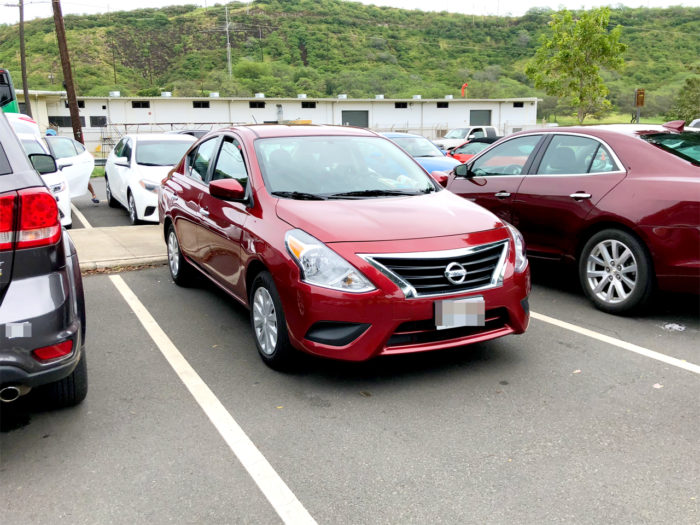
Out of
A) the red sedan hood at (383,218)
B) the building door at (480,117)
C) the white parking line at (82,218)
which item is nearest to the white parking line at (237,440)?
the red sedan hood at (383,218)

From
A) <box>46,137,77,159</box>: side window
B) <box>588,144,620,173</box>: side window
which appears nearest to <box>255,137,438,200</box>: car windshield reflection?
<box>588,144,620,173</box>: side window

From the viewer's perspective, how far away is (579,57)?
2948 centimetres

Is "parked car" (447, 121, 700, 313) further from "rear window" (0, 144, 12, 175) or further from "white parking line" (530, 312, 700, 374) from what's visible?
"rear window" (0, 144, 12, 175)

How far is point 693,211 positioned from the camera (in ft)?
15.0

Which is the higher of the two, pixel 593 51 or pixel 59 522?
pixel 593 51

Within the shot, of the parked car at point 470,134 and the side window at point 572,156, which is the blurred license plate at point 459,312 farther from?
the parked car at point 470,134

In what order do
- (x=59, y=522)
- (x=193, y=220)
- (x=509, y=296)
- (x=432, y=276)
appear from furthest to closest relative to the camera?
(x=193, y=220)
(x=509, y=296)
(x=432, y=276)
(x=59, y=522)

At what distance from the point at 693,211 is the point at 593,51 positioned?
91.9 ft

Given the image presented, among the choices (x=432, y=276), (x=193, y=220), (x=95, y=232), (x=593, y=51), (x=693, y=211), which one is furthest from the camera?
(x=593, y=51)

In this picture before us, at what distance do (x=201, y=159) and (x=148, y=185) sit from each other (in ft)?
14.9

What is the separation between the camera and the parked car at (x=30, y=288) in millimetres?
2717

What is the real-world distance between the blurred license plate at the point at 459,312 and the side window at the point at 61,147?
10499 mm

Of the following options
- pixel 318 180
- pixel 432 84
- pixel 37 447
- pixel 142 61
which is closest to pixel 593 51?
pixel 318 180

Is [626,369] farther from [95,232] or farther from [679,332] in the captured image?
[95,232]
